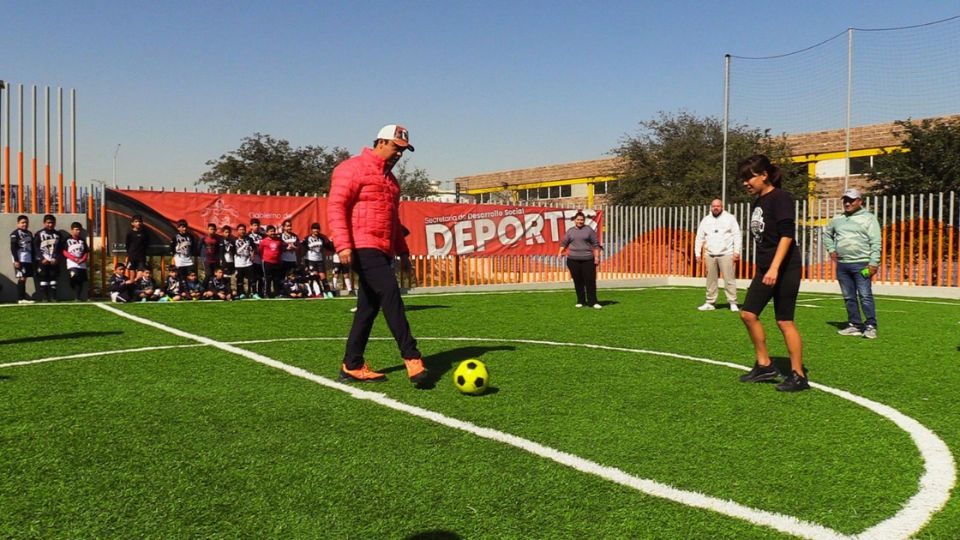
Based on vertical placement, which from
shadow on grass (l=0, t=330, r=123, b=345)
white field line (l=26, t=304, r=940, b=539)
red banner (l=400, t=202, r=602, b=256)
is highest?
red banner (l=400, t=202, r=602, b=256)

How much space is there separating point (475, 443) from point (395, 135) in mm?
2922

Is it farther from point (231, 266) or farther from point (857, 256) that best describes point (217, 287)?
point (857, 256)

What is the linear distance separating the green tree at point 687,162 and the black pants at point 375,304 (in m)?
28.3

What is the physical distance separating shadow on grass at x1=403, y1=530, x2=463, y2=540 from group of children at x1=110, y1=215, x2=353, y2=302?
12.5 meters

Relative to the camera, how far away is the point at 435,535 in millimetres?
3148

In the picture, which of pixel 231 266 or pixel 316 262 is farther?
pixel 316 262

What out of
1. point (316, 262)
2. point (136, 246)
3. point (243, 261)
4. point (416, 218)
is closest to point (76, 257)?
point (136, 246)

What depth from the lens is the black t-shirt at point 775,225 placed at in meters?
6.20

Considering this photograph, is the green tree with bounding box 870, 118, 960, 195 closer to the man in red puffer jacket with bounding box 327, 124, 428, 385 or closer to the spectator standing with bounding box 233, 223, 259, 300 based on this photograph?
the spectator standing with bounding box 233, 223, 259, 300

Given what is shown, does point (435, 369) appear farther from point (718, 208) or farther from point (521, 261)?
point (521, 261)

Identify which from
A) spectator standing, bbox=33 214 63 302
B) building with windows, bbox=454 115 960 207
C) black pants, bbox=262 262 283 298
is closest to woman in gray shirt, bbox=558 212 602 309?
black pants, bbox=262 262 283 298

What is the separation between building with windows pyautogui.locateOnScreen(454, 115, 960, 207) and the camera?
3934cm

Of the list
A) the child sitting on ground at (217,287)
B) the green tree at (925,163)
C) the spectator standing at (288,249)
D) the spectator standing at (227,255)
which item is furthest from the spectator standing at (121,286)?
the green tree at (925,163)

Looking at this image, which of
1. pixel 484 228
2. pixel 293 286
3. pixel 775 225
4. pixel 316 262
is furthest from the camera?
pixel 484 228
